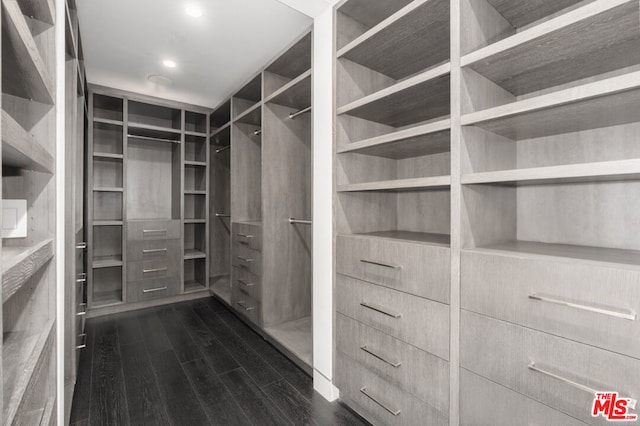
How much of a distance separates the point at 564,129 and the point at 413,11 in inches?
32.0

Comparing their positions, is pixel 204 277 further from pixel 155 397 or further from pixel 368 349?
pixel 368 349

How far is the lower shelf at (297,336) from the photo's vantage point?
218 centimetres

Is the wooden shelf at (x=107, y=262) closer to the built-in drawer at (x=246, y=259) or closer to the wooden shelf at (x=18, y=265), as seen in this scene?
the built-in drawer at (x=246, y=259)

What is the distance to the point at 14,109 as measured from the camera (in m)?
1.07

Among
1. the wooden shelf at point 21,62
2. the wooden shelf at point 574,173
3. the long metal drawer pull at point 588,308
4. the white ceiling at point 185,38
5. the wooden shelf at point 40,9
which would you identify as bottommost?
the long metal drawer pull at point 588,308

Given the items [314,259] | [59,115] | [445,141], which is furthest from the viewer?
[314,259]

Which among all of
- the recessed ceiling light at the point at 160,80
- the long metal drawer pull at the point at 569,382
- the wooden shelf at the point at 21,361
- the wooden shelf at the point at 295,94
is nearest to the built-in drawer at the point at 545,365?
the long metal drawer pull at the point at 569,382

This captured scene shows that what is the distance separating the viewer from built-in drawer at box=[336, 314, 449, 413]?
1.28 m

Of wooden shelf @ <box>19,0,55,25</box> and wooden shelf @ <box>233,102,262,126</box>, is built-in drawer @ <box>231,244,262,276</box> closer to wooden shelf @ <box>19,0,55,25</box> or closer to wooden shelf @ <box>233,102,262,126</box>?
wooden shelf @ <box>233,102,262,126</box>

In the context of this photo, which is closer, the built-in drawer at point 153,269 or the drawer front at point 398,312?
the drawer front at point 398,312

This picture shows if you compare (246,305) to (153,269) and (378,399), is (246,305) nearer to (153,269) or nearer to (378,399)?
(153,269)

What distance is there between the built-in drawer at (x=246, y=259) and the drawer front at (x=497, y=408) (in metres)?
1.80

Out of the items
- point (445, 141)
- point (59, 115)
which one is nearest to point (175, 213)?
point (59, 115)

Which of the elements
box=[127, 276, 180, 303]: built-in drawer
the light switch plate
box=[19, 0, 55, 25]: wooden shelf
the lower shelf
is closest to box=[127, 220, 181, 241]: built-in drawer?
box=[127, 276, 180, 303]: built-in drawer
